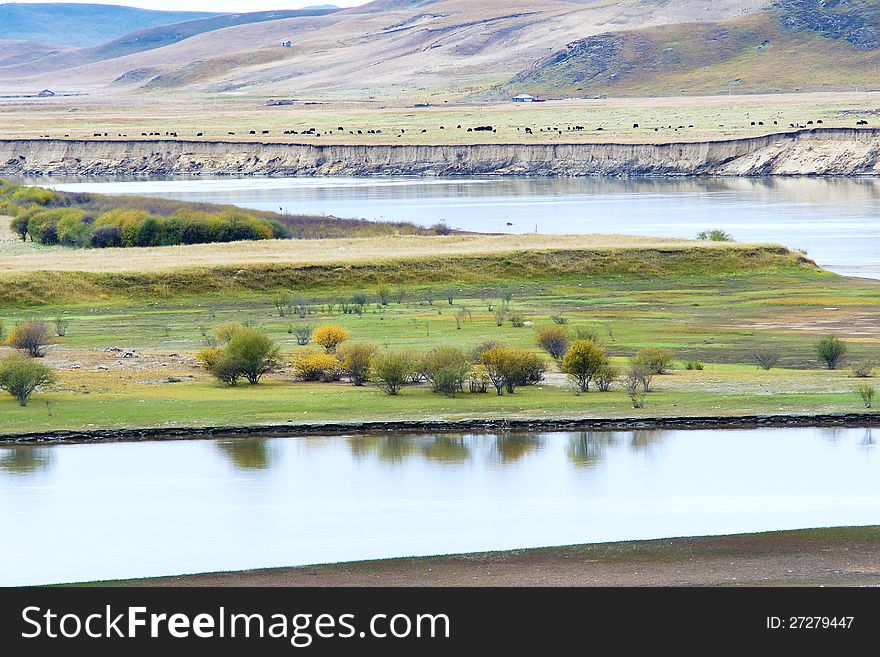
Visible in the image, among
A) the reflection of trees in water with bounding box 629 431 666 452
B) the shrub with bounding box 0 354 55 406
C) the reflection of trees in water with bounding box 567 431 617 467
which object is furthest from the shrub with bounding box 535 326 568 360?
the shrub with bounding box 0 354 55 406

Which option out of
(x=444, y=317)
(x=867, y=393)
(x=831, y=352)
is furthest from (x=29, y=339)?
(x=867, y=393)

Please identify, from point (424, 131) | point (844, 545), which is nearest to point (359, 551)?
point (844, 545)

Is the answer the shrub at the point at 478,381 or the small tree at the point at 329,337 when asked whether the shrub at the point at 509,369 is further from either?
the small tree at the point at 329,337

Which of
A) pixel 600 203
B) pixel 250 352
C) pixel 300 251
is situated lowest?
pixel 250 352

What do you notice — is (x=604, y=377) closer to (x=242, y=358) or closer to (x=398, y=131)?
(x=242, y=358)

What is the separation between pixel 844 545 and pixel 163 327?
27.6 metres

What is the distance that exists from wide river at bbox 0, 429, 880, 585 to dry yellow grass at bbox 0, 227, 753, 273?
2673cm

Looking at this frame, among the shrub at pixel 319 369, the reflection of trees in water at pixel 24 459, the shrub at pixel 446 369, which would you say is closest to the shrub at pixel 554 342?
the shrub at pixel 446 369

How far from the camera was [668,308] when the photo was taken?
47.9 meters

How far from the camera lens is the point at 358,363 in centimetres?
3556

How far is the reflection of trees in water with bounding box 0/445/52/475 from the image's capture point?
27125 mm

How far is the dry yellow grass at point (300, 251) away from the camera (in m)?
55.9

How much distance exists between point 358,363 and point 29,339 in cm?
867
